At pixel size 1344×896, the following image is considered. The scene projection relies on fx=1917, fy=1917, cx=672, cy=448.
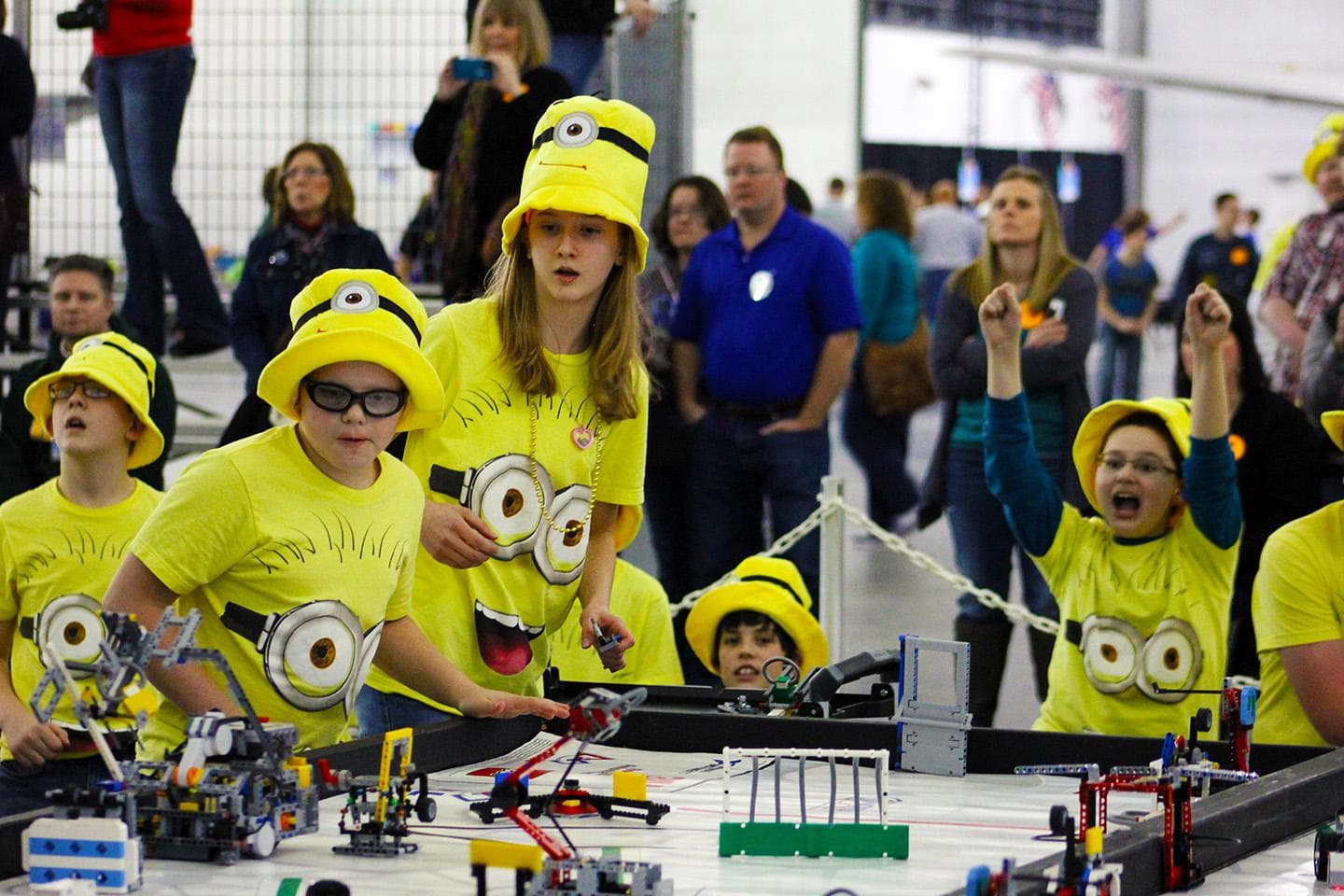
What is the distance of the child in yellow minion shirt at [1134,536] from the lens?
4.03 meters

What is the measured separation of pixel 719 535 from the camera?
252 inches

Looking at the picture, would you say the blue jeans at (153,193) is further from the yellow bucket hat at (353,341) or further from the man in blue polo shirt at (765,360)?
the yellow bucket hat at (353,341)

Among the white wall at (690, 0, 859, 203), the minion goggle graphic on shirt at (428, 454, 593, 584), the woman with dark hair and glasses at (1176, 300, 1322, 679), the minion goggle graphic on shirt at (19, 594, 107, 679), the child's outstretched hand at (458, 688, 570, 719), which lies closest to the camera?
the child's outstretched hand at (458, 688, 570, 719)

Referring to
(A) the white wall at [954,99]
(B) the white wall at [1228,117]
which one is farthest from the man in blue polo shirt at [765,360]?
(B) the white wall at [1228,117]

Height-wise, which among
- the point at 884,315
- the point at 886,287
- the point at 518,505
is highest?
the point at 886,287

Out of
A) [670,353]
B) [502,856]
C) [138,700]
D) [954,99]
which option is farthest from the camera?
[954,99]

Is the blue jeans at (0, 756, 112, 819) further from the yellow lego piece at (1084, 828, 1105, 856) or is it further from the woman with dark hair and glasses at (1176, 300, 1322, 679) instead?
the woman with dark hair and glasses at (1176, 300, 1322, 679)

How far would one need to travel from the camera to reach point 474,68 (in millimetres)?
6352

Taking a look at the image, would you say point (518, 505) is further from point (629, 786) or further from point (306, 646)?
point (629, 786)

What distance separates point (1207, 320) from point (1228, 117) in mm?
28043

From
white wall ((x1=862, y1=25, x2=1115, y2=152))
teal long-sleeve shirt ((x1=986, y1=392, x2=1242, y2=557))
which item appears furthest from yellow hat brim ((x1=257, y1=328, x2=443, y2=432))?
white wall ((x1=862, y1=25, x2=1115, y2=152))

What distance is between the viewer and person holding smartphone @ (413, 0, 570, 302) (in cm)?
639

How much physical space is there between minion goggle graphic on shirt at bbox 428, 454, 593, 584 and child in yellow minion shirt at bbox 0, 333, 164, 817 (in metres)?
0.84

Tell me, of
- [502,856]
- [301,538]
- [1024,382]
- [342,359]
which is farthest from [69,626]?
[1024,382]
